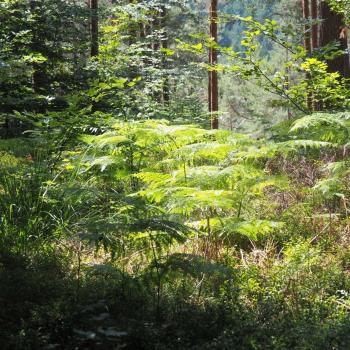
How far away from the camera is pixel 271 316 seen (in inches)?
132

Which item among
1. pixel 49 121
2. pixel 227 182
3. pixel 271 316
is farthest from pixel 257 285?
pixel 49 121

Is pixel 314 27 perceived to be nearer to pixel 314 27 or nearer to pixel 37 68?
pixel 314 27

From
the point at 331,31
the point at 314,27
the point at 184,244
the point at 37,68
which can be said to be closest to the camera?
the point at 184,244

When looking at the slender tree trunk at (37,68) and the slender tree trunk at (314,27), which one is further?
the slender tree trunk at (314,27)

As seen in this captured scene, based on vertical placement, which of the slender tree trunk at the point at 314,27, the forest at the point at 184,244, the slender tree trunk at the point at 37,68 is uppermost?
the slender tree trunk at the point at 314,27

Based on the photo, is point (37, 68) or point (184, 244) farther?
point (37, 68)

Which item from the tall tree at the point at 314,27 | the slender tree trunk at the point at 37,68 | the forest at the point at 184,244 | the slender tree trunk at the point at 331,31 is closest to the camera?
the forest at the point at 184,244

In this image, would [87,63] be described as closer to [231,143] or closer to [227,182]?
[231,143]

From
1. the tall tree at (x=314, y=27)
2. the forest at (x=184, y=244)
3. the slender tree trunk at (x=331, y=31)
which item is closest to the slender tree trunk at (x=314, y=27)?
the tall tree at (x=314, y=27)

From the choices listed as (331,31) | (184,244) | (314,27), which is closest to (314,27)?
(314,27)

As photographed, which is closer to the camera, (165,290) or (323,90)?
A: (165,290)

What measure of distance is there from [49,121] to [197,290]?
3.23 meters

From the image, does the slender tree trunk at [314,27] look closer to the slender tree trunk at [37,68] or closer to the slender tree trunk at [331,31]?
the slender tree trunk at [331,31]

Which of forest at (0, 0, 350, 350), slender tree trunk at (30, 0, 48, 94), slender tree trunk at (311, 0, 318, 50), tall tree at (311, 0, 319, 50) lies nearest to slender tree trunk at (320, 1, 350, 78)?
forest at (0, 0, 350, 350)
